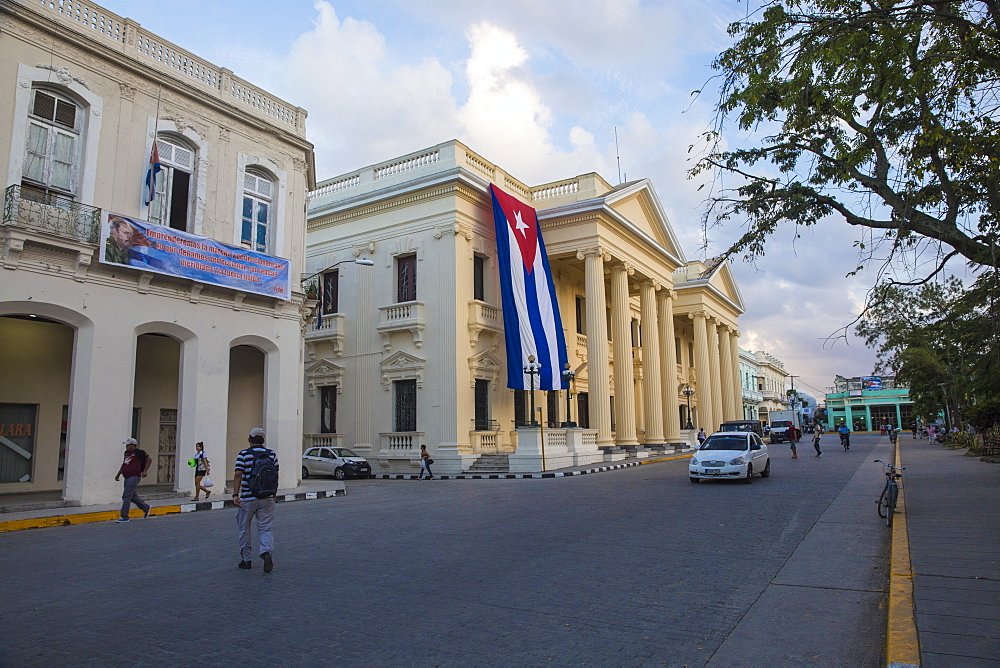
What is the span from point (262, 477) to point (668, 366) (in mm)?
33102

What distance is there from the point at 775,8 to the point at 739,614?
6542mm

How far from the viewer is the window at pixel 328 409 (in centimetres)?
3044

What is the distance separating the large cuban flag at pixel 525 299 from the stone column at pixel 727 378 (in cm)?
2687

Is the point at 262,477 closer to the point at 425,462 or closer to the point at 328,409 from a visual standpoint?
the point at 425,462

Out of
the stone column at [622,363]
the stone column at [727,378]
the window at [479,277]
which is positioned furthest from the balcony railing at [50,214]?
the stone column at [727,378]

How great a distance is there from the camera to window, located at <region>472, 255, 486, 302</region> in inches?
1173

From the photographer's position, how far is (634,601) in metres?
6.29

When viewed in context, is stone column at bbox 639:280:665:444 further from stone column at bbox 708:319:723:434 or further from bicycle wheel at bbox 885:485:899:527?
bicycle wheel at bbox 885:485:899:527

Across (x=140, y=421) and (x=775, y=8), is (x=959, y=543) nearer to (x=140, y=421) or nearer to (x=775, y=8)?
(x=775, y=8)

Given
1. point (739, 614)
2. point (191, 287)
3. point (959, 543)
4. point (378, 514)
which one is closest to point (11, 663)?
point (739, 614)

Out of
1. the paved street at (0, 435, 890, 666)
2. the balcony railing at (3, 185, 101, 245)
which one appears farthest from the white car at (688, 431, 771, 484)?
the balcony railing at (3, 185, 101, 245)

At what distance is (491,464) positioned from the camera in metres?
26.2

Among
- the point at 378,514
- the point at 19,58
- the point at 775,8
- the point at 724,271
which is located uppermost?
the point at 724,271

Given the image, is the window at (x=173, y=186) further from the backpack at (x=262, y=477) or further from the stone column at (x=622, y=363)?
the stone column at (x=622, y=363)
